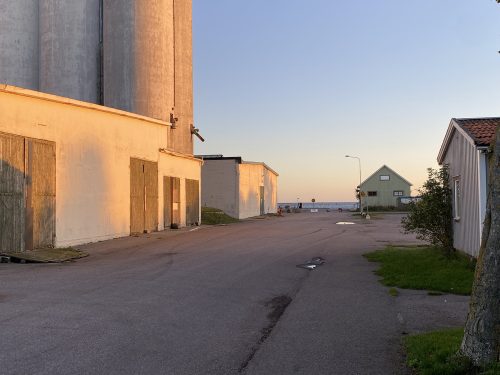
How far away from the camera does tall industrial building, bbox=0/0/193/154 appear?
3306 cm

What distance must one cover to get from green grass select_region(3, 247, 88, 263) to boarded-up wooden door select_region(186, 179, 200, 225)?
16184 millimetres

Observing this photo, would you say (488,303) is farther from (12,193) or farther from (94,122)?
(94,122)

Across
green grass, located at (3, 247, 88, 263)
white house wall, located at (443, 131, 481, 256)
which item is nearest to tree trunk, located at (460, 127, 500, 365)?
white house wall, located at (443, 131, 481, 256)

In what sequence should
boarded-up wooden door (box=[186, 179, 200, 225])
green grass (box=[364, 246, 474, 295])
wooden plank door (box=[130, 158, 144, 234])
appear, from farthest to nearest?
boarded-up wooden door (box=[186, 179, 200, 225])
wooden plank door (box=[130, 158, 144, 234])
green grass (box=[364, 246, 474, 295])

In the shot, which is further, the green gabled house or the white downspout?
the green gabled house

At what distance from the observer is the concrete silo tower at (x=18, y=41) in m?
33.4

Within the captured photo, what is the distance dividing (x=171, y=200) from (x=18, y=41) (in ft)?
48.4

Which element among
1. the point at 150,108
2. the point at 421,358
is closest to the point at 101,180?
the point at 150,108

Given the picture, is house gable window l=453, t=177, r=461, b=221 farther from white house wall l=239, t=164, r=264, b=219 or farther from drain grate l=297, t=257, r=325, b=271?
white house wall l=239, t=164, r=264, b=219

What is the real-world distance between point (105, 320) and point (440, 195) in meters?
11.8

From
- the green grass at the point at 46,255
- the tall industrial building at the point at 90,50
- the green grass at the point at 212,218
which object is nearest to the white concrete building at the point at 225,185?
the green grass at the point at 212,218

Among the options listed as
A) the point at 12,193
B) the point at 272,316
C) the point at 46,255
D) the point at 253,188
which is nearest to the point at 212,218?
the point at 253,188

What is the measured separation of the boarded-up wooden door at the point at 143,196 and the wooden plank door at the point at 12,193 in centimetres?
819

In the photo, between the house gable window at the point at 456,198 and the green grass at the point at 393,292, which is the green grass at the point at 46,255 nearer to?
the green grass at the point at 393,292
